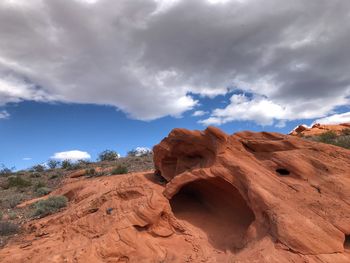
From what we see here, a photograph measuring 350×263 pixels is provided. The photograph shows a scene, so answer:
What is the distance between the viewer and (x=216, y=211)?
33.6 feet

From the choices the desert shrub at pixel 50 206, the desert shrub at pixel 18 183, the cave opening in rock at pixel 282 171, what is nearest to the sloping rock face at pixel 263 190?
the cave opening in rock at pixel 282 171

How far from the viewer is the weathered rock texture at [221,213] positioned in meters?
7.20

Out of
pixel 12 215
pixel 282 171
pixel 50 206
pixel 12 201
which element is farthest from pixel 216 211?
pixel 12 201

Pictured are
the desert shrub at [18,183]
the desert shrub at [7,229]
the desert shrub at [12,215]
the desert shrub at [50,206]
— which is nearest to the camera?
the desert shrub at [7,229]

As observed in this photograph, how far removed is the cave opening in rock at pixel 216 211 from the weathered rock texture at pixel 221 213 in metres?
0.03

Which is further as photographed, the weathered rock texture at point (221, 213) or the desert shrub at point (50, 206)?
the desert shrub at point (50, 206)

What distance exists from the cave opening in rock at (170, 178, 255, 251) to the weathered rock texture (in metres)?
0.03

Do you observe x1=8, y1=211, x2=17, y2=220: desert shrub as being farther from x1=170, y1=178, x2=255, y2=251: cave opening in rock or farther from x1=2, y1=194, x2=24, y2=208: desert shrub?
x1=170, y1=178, x2=255, y2=251: cave opening in rock

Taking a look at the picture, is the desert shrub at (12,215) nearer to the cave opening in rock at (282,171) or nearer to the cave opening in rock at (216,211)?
the cave opening in rock at (216,211)

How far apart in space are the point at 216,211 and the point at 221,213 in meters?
0.21

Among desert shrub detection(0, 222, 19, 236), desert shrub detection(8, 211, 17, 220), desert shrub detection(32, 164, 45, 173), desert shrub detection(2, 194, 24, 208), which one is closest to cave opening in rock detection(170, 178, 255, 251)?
desert shrub detection(0, 222, 19, 236)

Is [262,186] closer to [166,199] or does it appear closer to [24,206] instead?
[166,199]

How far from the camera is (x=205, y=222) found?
9.85 metres

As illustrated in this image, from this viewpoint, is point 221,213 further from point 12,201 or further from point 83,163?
point 83,163
